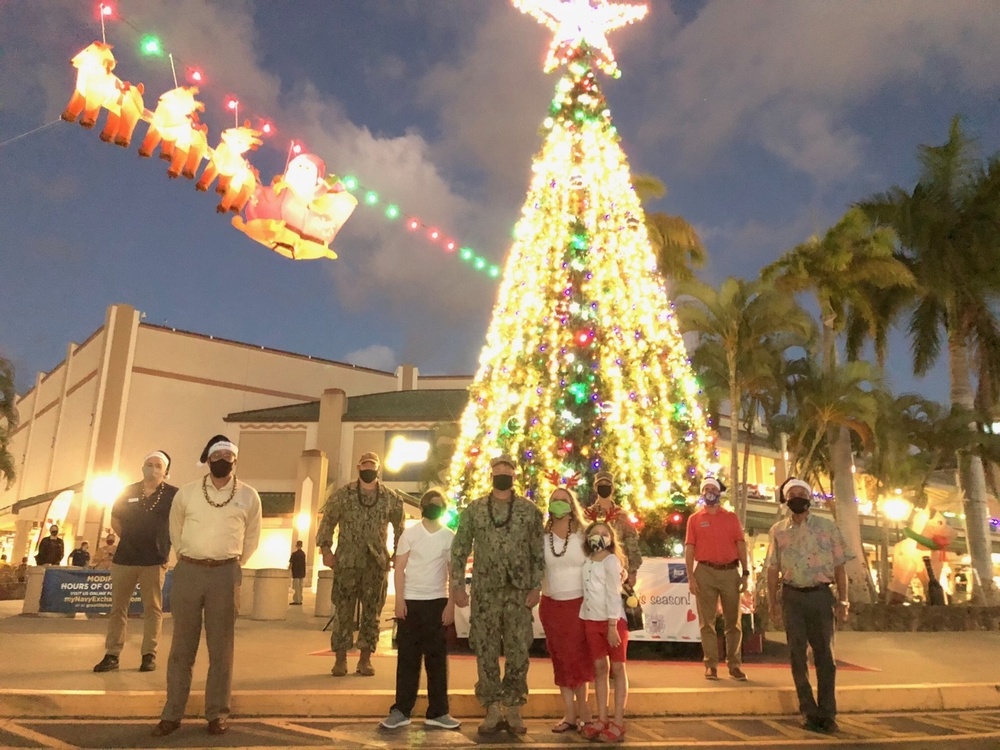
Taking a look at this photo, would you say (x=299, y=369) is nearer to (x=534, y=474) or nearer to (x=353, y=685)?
(x=534, y=474)

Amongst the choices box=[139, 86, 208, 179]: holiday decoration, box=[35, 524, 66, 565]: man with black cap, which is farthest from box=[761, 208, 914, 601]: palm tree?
box=[35, 524, 66, 565]: man with black cap

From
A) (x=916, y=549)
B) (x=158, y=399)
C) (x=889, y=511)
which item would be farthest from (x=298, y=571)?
(x=158, y=399)

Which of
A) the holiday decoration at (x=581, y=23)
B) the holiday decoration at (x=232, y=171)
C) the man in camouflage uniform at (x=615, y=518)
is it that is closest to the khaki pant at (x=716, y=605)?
the man in camouflage uniform at (x=615, y=518)

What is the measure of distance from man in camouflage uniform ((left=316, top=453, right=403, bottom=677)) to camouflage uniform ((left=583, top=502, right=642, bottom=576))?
1.82m

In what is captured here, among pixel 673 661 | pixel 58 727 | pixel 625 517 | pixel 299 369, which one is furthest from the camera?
pixel 299 369

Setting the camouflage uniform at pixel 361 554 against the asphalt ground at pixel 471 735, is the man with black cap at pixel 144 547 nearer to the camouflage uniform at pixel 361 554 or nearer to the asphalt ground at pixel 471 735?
the camouflage uniform at pixel 361 554

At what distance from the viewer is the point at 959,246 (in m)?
18.7

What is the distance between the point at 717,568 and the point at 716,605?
381mm

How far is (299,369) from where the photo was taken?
1681 inches

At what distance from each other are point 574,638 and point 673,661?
146 inches

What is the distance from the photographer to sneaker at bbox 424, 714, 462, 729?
215 inches

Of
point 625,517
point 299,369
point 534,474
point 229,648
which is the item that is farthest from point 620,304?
point 299,369

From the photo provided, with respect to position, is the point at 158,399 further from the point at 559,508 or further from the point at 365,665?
the point at 559,508

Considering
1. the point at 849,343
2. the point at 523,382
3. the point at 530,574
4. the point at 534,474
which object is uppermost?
the point at 849,343
